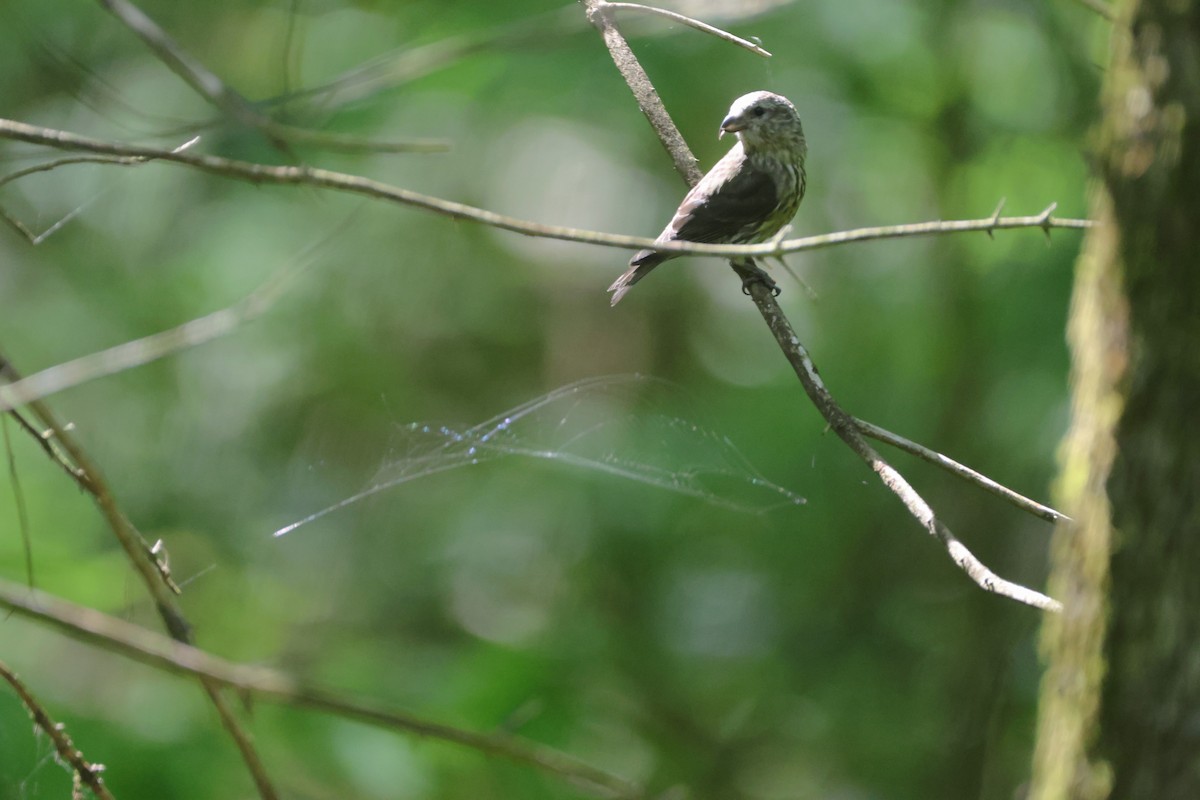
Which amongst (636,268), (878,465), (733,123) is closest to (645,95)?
(636,268)

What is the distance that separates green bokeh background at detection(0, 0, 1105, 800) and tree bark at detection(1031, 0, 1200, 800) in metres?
2.95

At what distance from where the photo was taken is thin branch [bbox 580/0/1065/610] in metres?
1.72

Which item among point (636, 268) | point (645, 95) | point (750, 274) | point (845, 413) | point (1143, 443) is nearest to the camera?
point (1143, 443)

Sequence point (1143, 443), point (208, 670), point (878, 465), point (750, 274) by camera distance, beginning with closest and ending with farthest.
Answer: point (208, 670)
point (1143, 443)
point (878, 465)
point (750, 274)

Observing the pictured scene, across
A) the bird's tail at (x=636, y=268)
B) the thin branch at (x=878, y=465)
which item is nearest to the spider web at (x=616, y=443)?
the bird's tail at (x=636, y=268)

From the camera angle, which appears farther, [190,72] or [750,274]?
[750,274]

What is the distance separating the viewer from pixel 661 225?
5.74 metres

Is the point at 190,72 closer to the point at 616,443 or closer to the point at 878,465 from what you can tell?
the point at 878,465

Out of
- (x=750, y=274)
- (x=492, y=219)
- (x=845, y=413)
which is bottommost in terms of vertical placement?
(x=492, y=219)

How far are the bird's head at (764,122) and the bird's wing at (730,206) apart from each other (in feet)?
0.37

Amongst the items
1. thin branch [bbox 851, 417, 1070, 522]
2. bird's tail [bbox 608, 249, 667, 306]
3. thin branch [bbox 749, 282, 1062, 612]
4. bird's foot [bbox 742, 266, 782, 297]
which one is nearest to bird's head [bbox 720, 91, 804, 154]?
bird's tail [bbox 608, 249, 667, 306]

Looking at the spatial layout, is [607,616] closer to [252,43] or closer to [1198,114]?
[252,43]

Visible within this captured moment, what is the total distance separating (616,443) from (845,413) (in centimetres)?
293

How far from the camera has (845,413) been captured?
2.19m
